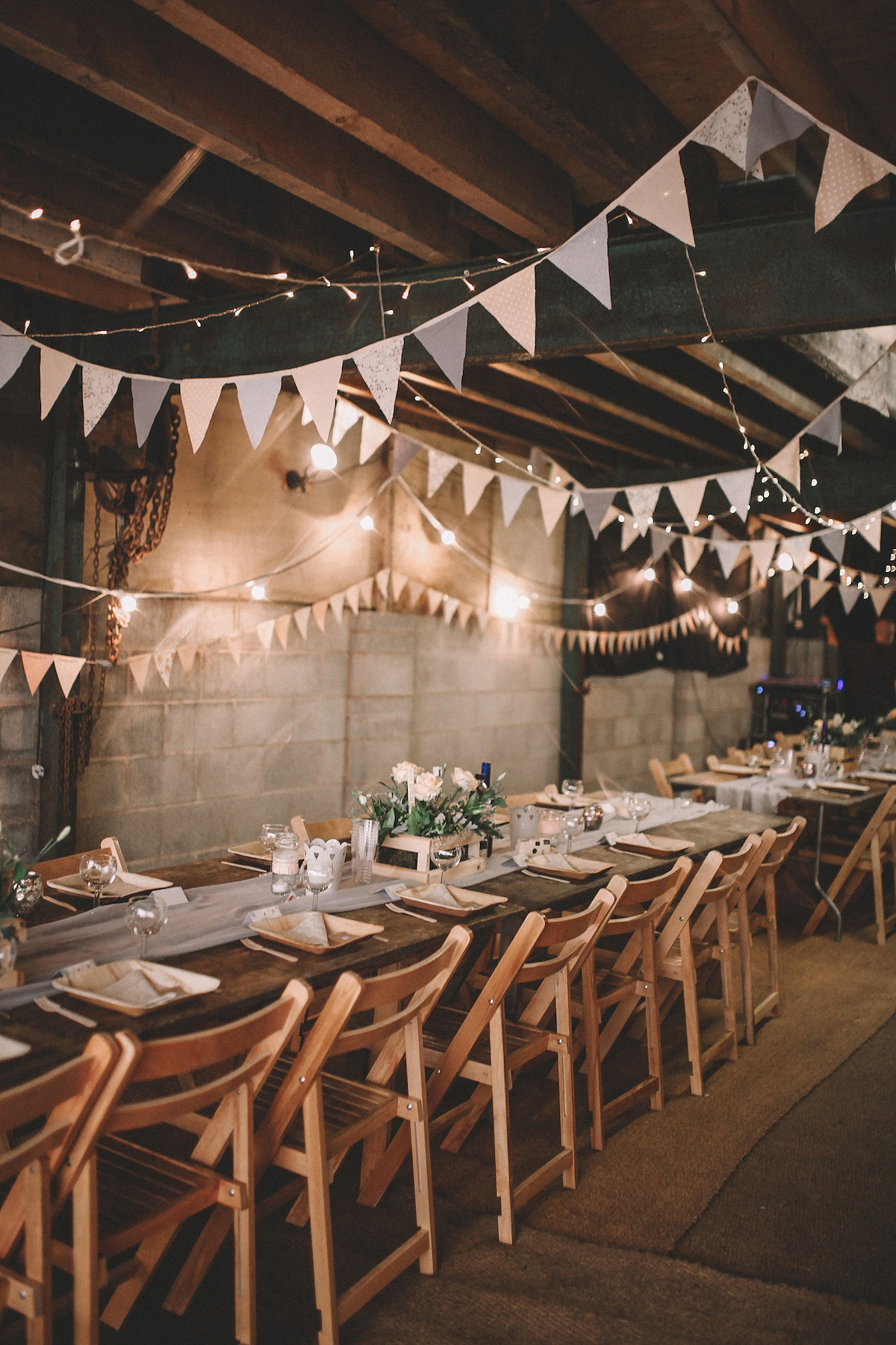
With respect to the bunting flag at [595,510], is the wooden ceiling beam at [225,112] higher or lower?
higher

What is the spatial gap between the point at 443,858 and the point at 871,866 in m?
3.38

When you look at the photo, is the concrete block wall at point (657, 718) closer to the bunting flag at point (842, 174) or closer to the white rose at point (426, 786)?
the white rose at point (426, 786)

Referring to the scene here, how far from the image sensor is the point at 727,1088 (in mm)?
3639

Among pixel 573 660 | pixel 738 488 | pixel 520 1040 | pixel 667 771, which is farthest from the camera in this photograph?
pixel 573 660

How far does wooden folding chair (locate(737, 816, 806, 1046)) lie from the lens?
4000 mm

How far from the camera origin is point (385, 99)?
2723 millimetres

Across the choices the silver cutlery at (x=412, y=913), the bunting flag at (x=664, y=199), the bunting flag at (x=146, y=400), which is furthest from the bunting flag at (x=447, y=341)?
the silver cutlery at (x=412, y=913)

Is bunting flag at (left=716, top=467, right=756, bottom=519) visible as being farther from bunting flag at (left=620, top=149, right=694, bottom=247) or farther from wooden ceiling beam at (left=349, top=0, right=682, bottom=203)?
bunting flag at (left=620, top=149, right=694, bottom=247)

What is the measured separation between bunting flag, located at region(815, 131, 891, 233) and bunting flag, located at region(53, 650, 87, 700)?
3.16 meters

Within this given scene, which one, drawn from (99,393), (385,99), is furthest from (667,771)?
(385,99)

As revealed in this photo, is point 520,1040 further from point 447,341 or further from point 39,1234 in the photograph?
point 447,341

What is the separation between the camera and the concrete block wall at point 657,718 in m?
8.23

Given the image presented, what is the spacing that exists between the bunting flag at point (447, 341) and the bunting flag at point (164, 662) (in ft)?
7.37

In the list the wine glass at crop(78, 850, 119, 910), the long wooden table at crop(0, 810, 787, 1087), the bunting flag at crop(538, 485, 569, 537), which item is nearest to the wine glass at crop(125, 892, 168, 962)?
the long wooden table at crop(0, 810, 787, 1087)
